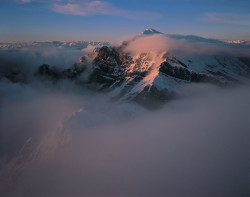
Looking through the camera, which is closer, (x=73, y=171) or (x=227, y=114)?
(x=73, y=171)

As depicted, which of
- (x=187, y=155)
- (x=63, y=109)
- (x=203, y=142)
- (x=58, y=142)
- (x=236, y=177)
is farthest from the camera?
(x=63, y=109)

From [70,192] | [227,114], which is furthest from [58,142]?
[227,114]

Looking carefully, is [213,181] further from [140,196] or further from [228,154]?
[140,196]

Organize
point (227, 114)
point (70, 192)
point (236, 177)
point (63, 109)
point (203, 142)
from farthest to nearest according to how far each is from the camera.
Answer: point (63, 109), point (227, 114), point (203, 142), point (70, 192), point (236, 177)

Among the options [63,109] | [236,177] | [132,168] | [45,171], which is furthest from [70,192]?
[63,109]

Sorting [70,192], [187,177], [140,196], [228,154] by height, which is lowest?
[70,192]

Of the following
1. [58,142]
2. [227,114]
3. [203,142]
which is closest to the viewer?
[203,142]

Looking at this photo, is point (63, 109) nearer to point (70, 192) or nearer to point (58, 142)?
point (58, 142)

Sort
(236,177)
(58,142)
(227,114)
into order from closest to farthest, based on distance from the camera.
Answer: (236,177)
(58,142)
(227,114)

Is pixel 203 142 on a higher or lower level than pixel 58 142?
higher
